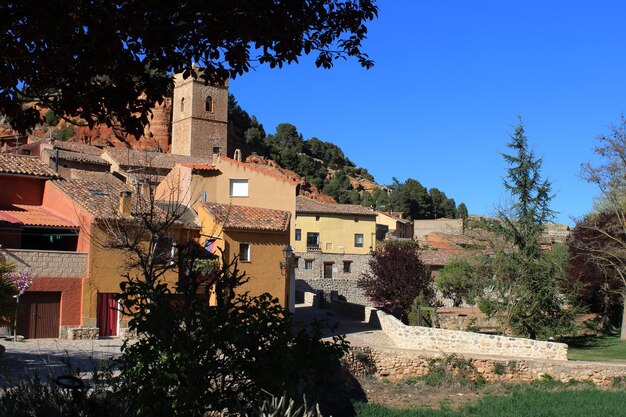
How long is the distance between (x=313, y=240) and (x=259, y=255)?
88.9ft

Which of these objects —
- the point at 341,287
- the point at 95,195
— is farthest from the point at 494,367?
the point at 341,287

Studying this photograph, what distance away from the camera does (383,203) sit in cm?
10594

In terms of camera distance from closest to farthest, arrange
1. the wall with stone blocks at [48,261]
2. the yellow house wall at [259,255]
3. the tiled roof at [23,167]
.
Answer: the wall with stone blocks at [48,261] → the tiled roof at [23,167] → the yellow house wall at [259,255]

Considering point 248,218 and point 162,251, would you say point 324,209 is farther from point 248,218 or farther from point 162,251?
point 162,251

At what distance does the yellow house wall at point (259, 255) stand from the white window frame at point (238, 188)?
8453 millimetres

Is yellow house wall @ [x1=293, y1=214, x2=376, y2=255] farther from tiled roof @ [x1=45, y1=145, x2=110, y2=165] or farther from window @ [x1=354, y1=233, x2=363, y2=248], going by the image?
tiled roof @ [x1=45, y1=145, x2=110, y2=165]

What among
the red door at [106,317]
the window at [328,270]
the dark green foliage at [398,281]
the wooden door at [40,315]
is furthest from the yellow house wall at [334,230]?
the wooden door at [40,315]

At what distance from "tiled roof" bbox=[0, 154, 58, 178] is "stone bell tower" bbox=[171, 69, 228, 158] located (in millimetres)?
53550

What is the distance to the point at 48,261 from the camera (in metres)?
23.6

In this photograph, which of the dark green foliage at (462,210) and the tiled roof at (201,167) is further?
the dark green foliage at (462,210)

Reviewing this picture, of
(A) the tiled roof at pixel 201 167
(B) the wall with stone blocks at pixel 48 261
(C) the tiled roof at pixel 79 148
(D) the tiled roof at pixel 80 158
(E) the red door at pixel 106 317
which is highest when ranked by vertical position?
(C) the tiled roof at pixel 79 148

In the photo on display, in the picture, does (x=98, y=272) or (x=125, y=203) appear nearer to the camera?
(x=98, y=272)

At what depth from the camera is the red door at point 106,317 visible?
2447cm

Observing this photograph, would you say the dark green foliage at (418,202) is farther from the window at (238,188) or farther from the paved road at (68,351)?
the paved road at (68,351)
